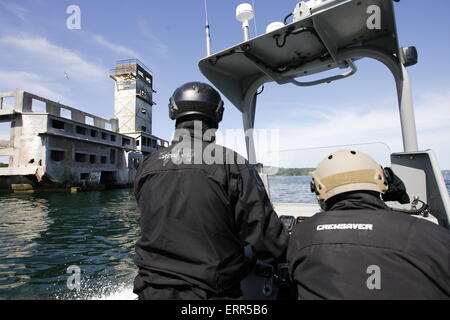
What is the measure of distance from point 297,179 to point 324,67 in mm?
1922

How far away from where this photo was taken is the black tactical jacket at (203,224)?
1688 millimetres

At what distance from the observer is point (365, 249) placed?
4.15 ft

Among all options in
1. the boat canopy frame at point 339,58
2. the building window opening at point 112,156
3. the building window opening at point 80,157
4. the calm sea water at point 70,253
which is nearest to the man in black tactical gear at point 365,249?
the calm sea water at point 70,253

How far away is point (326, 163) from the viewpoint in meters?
1.70

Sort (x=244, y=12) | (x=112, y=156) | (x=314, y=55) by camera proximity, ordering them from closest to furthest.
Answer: (x=244, y=12)
(x=314, y=55)
(x=112, y=156)

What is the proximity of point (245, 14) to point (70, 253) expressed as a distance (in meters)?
7.55

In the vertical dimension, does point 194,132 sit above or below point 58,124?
below

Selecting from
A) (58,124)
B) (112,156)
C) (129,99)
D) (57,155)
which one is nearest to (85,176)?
(57,155)

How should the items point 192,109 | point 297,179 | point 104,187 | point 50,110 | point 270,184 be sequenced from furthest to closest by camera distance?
point 104,187, point 50,110, point 270,184, point 297,179, point 192,109

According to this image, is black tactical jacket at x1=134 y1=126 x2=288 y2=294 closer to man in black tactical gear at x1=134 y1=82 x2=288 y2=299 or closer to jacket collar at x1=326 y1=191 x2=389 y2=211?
man in black tactical gear at x1=134 y1=82 x2=288 y2=299

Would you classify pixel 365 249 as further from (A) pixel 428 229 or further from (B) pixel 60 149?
(B) pixel 60 149

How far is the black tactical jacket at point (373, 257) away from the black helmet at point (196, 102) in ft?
4.21
